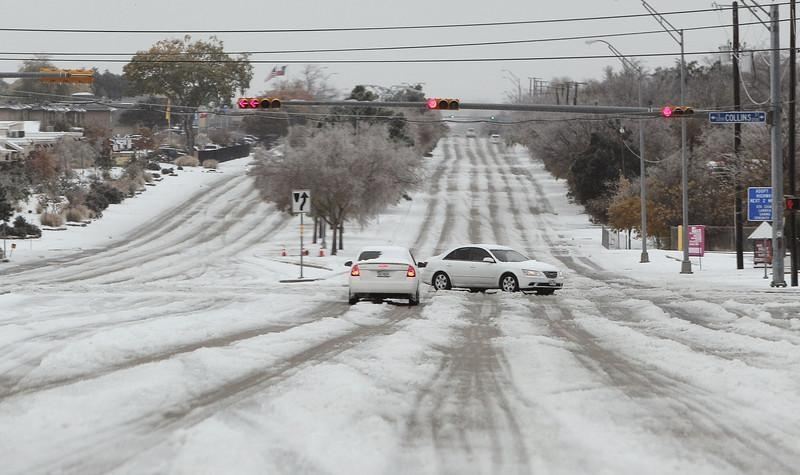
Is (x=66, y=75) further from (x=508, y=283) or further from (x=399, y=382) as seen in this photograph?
(x=399, y=382)

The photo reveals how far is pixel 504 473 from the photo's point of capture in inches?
315

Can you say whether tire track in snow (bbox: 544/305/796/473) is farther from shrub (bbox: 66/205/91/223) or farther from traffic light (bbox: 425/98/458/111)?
shrub (bbox: 66/205/91/223)

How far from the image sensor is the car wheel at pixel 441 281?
33694 mm

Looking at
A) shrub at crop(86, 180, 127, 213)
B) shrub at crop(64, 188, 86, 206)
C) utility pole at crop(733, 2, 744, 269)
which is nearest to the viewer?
utility pole at crop(733, 2, 744, 269)

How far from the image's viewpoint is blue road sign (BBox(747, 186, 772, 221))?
37531mm

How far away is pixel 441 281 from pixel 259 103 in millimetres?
8256

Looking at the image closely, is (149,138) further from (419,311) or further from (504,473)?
(504,473)

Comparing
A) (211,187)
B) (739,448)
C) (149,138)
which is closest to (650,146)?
(211,187)

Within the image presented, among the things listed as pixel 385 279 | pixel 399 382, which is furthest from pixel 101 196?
pixel 399 382

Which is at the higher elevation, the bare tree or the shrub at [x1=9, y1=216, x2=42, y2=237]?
the bare tree

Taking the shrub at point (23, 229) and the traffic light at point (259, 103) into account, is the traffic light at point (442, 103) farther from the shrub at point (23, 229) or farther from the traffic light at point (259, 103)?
the shrub at point (23, 229)

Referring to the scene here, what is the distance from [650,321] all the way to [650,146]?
7227 cm

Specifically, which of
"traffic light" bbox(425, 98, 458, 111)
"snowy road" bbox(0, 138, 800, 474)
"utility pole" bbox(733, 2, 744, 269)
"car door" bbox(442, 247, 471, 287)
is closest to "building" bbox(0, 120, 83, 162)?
"utility pole" bbox(733, 2, 744, 269)

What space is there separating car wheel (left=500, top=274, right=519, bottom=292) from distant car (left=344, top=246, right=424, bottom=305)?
6038mm
